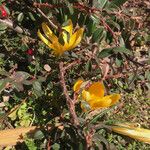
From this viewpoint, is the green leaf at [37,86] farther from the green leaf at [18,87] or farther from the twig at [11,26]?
the twig at [11,26]

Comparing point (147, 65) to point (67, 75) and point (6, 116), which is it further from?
point (6, 116)

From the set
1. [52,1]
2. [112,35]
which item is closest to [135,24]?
[112,35]

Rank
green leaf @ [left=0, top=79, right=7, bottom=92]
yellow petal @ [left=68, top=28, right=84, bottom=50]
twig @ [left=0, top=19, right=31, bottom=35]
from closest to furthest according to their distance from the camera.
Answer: green leaf @ [left=0, top=79, right=7, bottom=92] → yellow petal @ [left=68, top=28, right=84, bottom=50] → twig @ [left=0, top=19, right=31, bottom=35]

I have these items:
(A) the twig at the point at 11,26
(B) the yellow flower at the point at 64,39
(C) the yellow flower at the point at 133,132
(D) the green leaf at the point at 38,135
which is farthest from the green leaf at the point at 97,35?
(D) the green leaf at the point at 38,135

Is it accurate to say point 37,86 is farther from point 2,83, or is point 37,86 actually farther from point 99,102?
point 99,102

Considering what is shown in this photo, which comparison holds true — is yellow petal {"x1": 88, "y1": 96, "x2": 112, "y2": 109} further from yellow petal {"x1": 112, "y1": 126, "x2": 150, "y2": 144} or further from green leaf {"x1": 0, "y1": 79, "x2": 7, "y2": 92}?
green leaf {"x1": 0, "y1": 79, "x2": 7, "y2": 92}

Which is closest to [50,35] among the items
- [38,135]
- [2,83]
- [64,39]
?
[64,39]

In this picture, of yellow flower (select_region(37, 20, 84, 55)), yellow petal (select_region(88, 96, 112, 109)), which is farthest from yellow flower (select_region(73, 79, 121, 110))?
yellow flower (select_region(37, 20, 84, 55))
